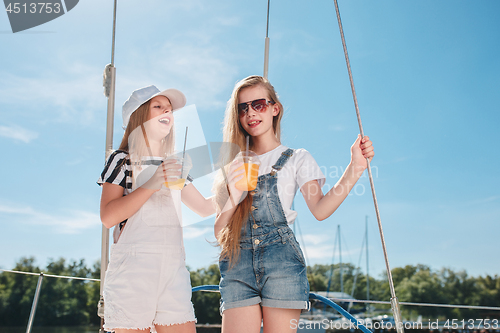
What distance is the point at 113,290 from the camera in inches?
68.6

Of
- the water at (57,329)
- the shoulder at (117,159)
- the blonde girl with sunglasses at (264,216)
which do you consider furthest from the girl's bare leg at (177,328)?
the water at (57,329)

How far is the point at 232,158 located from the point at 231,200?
326mm

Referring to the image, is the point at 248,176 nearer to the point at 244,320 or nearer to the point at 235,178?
the point at 235,178

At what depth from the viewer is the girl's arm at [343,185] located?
1921mm

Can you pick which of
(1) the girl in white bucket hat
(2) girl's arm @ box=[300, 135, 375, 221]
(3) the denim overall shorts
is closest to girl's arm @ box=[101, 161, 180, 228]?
(1) the girl in white bucket hat

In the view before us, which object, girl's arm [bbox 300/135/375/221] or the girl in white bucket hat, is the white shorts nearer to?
the girl in white bucket hat

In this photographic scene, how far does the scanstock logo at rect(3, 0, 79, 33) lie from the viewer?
336cm

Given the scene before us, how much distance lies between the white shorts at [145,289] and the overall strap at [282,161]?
2.10ft

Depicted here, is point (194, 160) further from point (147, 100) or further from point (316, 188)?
point (316, 188)

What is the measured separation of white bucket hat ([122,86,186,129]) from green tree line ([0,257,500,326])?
40.1 metres

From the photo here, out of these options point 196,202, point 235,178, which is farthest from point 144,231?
point 235,178

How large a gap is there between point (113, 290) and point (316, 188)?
3.49ft

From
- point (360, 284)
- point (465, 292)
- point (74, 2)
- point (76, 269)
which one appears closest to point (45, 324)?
point (76, 269)

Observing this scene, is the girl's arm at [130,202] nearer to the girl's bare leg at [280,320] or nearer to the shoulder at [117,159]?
the shoulder at [117,159]
